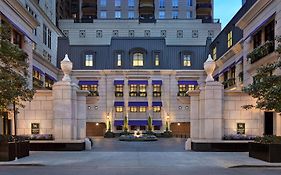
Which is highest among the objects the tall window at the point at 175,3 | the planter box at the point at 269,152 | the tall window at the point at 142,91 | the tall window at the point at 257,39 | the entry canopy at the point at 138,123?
the tall window at the point at 175,3

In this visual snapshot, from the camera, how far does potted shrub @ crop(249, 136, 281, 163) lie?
62.4 ft

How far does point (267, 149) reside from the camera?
19.3 metres

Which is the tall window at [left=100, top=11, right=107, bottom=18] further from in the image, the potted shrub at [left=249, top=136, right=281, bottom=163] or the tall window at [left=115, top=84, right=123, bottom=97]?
the potted shrub at [left=249, top=136, right=281, bottom=163]

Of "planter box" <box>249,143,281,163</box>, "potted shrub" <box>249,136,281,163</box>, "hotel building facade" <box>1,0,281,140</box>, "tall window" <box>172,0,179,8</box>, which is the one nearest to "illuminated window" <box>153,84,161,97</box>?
"hotel building facade" <box>1,0,281,140</box>

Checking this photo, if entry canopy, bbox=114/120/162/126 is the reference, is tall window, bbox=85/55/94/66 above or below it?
above

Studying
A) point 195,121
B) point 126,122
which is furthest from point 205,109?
point 126,122

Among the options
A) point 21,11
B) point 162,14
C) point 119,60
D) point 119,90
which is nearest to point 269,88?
point 21,11

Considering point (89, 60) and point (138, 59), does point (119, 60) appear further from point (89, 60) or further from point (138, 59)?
point (89, 60)

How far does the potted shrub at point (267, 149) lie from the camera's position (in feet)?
62.4

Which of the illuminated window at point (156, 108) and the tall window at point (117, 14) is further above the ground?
the tall window at point (117, 14)

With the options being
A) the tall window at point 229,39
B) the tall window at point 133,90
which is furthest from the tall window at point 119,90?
the tall window at point 229,39

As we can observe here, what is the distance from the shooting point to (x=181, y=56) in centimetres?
6072

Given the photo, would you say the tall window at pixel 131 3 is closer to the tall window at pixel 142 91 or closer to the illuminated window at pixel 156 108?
the tall window at pixel 142 91

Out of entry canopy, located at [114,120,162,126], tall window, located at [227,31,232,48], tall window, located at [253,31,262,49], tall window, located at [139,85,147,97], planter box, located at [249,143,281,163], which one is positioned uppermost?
tall window, located at [227,31,232,48]
